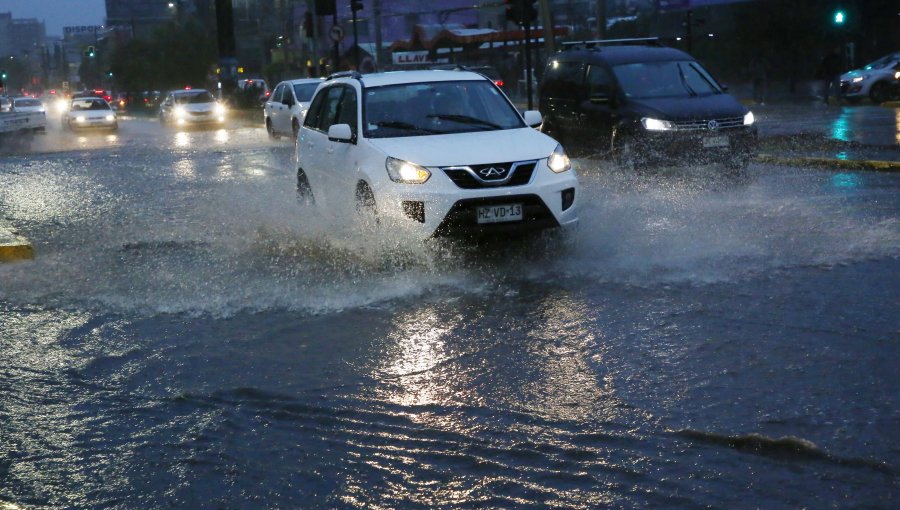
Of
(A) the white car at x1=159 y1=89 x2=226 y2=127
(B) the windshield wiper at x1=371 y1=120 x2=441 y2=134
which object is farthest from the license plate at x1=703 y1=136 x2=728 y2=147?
(A) the white car at x1=159 y1=89 x2=226 y2=127

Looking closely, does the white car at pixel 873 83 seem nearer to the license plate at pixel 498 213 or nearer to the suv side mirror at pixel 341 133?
the suv side mirror at pixel 341 133

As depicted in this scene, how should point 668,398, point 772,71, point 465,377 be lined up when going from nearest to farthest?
point 668,398, point 465,377, point 772,71

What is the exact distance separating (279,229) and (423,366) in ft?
18.0

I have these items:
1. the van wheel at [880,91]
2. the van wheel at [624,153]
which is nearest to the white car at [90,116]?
the van wheel at [880,91]

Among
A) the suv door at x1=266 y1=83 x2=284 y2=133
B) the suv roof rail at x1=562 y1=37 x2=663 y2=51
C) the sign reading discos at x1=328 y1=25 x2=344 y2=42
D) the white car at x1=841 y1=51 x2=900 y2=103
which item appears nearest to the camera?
the suv roof rail at x1=562 y1=37 x2=663 y2=51

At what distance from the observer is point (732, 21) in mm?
47969

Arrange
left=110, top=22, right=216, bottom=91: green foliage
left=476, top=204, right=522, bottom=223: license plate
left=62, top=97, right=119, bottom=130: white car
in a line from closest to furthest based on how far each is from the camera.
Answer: left=476, top=204, right=522, bottom=223: license plate, left=62, top=97, right=119, bottom=130: white car, left=110, top=22, right=216, bottom=91: green foliage

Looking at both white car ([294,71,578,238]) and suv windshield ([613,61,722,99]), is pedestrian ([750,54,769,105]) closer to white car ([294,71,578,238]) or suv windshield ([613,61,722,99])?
suv windshield ([613,61,722,99])

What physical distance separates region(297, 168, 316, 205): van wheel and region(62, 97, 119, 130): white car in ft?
107

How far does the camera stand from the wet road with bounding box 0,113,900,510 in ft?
14.6

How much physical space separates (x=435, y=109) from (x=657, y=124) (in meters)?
4.97

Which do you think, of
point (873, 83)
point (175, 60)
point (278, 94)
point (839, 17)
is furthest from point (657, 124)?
point (175, 60)

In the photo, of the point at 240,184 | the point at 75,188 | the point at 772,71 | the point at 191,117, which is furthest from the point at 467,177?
the point at 772,71

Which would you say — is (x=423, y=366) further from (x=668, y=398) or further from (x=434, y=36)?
(x=434, y=36)
